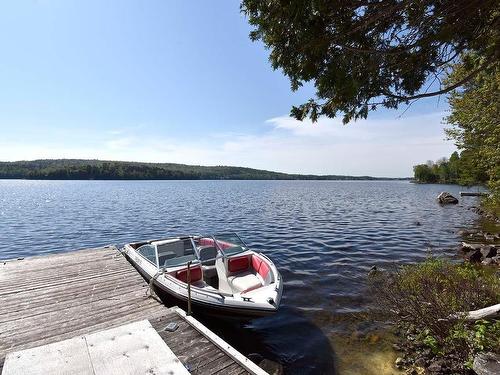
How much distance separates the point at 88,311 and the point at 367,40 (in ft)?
29.5

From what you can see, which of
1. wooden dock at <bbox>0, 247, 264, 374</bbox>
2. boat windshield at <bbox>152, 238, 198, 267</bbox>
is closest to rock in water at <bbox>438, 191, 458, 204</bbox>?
boat windshield at <bbox>152, 238, 198, 267</bbox>

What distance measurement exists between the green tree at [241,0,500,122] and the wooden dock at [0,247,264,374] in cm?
529

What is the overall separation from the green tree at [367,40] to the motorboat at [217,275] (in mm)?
5713

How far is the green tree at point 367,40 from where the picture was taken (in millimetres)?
4914

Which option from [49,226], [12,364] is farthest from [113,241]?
[12,364]

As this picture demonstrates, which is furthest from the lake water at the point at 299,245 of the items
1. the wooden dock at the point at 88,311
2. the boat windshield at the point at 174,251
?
the wooden dock at the point at 88,311

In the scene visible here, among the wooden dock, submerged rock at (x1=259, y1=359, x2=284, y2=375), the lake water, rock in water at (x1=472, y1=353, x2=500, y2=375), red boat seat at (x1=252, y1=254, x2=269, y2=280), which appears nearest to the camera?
rock in water at (x1=472, y1=353, x2=500, y2=375)

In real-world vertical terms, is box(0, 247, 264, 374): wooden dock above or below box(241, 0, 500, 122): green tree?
below

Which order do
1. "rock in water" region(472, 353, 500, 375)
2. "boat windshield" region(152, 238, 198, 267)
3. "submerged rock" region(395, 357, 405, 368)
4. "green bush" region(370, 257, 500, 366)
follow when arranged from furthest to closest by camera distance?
"boat windshield" region(152, 238, 198, 267), "submerged rock" region(395, 357, 405, 368), "green bush" region(370, 257, 500, 366), "rock in water" region(472, 353, 500, 375)

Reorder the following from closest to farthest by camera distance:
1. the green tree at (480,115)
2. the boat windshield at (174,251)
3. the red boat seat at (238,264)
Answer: the boat windshield at (174,251), the red boat seat at (238,264), the green tree at (480,115)

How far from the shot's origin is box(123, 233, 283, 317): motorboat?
8349 mm

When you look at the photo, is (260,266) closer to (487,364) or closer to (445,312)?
(445,312)

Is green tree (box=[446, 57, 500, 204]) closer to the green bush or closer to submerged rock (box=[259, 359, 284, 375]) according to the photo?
the green bush

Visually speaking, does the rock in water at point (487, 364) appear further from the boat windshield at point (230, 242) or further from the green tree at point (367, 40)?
the boat windshield at point (230, 242)
